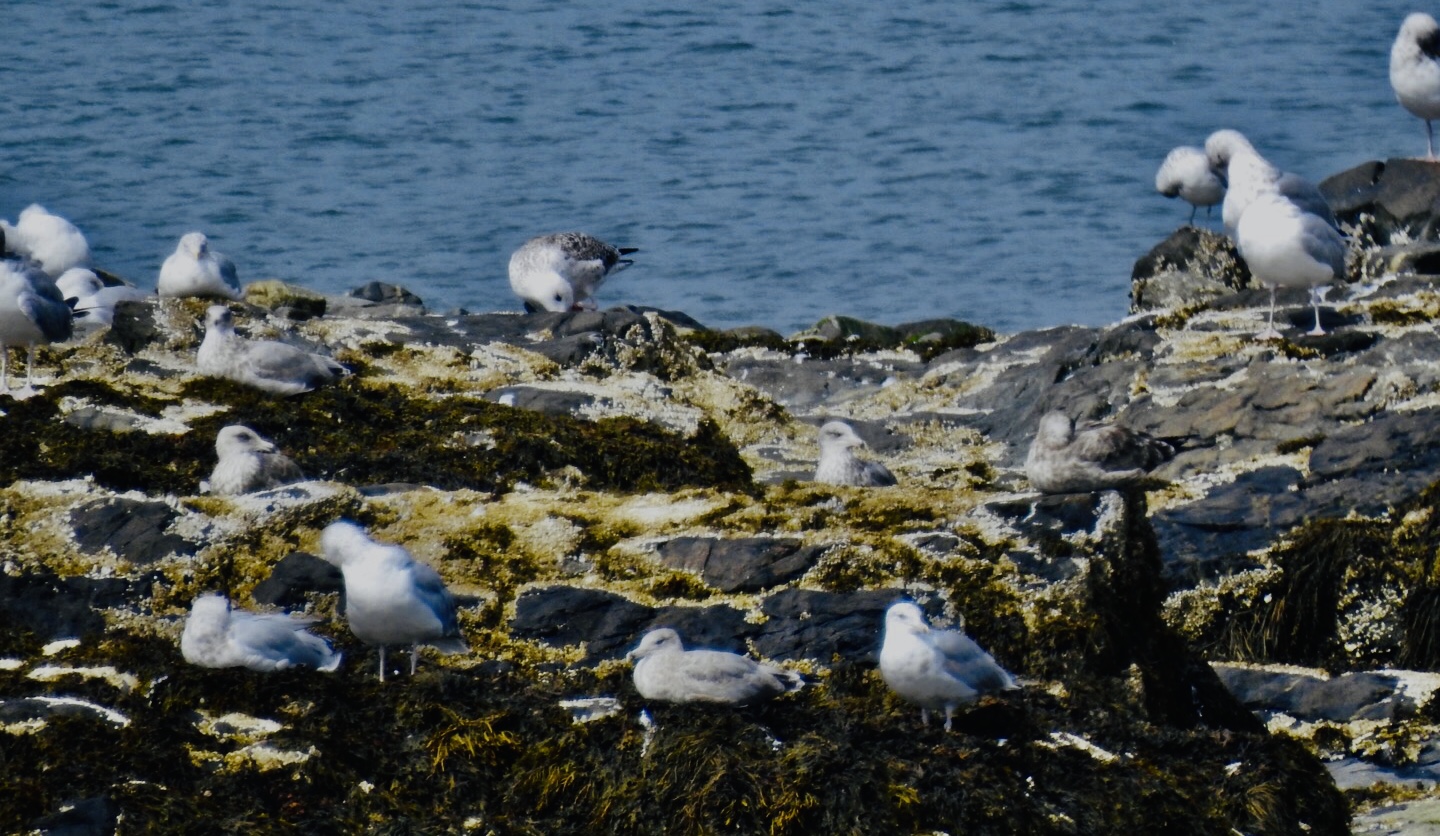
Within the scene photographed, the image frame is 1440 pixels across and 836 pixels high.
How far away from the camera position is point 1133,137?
29.2 m

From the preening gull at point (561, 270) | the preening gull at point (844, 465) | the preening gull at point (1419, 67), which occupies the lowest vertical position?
the preening gull at point (561, 270)

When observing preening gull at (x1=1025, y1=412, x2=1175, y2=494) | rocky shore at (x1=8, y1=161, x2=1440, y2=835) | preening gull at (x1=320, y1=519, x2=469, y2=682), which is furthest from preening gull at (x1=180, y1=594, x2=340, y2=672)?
preening gull at (x1=1025, y1=412, x2=1175, y2=494)

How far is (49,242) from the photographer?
18.8m

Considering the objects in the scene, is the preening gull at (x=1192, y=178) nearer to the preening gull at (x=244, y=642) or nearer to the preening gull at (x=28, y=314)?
the preening gull at (x=28, y=314)

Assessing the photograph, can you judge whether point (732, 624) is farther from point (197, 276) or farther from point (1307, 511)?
point (197, 276)

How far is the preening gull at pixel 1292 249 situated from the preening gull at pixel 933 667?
5747mm

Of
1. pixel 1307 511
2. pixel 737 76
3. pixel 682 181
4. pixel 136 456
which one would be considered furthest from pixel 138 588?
pixel 737 76

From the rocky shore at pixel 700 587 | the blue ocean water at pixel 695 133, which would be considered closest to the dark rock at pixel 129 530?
the rocky shore at pixel 700 587

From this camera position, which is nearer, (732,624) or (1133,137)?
(732,624)

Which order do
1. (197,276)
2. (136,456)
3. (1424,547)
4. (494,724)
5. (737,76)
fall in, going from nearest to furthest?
(494,724)
(1424,547)
(136,456)
(197,276)
(737,76)

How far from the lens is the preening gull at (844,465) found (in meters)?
9.78

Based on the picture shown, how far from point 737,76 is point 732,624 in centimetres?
2599

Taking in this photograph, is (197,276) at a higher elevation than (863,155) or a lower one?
higher

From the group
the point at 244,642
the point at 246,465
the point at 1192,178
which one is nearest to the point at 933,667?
the point at 244,642
